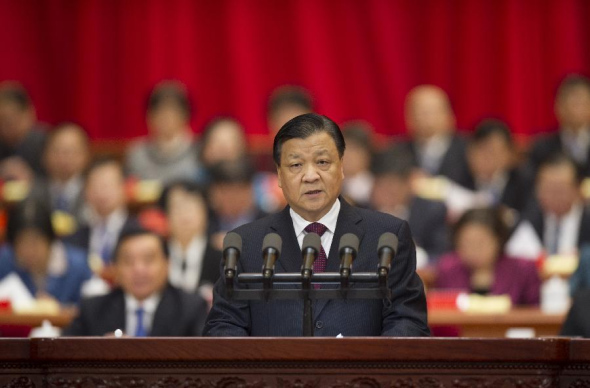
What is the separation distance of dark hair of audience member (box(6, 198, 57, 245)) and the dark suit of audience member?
2.95m

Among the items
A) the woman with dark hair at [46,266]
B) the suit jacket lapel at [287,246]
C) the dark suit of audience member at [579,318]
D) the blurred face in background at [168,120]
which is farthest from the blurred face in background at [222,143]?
the suit jacket lapel at [287,246]

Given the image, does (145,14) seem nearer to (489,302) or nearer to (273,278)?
(489,302)

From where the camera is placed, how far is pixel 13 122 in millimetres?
8219

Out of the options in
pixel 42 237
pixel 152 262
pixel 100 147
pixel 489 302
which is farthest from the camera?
pixel 100 147

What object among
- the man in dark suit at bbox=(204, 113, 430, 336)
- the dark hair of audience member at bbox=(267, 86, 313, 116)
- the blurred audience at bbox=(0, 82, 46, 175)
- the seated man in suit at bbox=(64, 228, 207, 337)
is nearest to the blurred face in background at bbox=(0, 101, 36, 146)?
the blurred audience at bbox=(0, 82, 46, 175)

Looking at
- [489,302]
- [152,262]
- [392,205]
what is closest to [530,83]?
[392,205]

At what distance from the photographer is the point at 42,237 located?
6.04 m

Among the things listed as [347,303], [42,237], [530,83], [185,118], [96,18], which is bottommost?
[347,303]

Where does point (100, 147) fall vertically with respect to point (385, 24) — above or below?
below

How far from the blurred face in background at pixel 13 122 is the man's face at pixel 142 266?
133 inches

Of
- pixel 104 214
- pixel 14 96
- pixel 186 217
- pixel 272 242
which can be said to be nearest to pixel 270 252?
pixel 272 242

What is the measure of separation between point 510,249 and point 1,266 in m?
2.79

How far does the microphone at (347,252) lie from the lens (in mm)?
2617

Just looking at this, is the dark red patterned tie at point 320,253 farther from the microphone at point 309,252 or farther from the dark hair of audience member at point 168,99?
the dark hair of audience member at point 168,99
